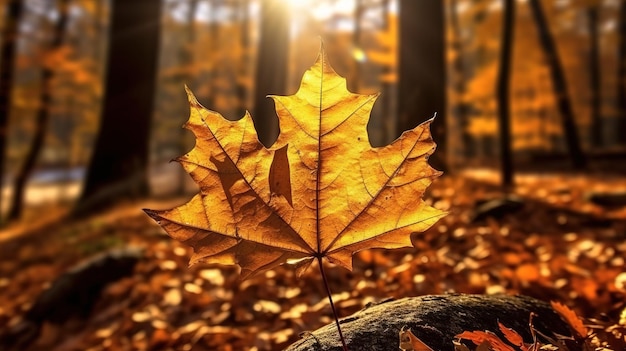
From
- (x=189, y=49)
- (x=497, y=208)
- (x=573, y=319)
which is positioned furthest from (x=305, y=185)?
(x=189, y=49)

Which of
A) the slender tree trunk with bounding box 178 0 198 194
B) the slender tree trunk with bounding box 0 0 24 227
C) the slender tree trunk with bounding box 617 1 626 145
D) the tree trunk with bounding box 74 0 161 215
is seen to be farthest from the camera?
the slender tree trunk with bounding box 617 1 626 145

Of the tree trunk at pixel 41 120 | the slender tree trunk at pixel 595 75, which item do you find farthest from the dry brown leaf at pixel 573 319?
the slender tree trunk at pixel 595 75

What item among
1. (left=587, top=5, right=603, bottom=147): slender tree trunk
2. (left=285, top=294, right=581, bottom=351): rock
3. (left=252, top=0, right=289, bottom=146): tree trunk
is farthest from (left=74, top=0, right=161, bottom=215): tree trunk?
(left=587, top=5, right=603, bottom=147): slender tree trunk

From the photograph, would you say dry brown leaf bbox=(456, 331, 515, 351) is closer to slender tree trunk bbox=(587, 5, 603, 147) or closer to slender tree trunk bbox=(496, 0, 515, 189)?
slender tree trunk bbox=(496, 0, 515, 189)

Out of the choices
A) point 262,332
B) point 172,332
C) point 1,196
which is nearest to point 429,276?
point 262,332

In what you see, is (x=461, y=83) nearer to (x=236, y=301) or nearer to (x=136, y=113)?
(x=136, y=113)
